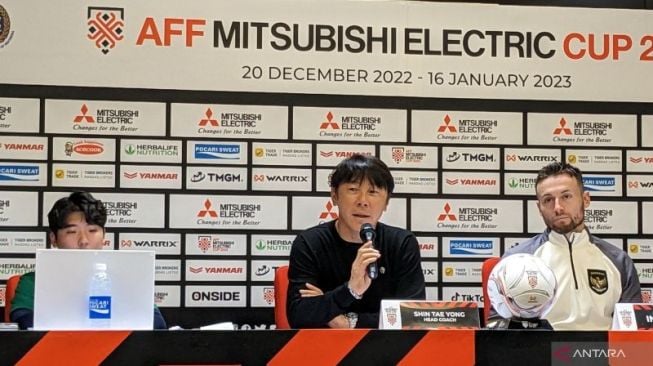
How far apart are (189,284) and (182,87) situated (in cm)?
109

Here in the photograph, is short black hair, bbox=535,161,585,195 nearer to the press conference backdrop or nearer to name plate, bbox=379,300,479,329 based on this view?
the press conference backdrop

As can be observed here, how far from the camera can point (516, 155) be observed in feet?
16.4

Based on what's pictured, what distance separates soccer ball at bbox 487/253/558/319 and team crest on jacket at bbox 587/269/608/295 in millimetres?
1088

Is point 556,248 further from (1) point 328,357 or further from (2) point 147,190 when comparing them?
(2) point 147,190

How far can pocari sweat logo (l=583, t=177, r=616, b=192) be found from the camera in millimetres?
5039

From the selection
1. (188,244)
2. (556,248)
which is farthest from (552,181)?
(188,244)

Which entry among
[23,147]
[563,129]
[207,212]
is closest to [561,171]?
[563,129]

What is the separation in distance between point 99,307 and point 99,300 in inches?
0.7

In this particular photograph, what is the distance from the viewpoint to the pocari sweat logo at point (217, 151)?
4.77 meters

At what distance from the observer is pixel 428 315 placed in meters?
2.39

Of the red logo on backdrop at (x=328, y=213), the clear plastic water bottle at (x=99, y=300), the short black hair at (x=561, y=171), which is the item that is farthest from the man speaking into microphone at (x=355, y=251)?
the red logo on backdrop at (x=328, y=213)

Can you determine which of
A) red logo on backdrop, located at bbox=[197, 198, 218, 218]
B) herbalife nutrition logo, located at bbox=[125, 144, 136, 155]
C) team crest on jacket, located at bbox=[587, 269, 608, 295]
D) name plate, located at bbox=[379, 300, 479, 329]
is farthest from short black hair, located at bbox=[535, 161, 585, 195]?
herbalife nutrition logo, located at bbox=[125, 144, 136, 155]

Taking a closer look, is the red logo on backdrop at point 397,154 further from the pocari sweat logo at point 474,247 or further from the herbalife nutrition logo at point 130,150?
the herbalife nutrition logo at point 130,150

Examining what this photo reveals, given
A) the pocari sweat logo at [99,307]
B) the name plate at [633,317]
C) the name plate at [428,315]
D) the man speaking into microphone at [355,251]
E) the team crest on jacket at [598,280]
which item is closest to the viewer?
the pocari sweat logo at [99,307]
